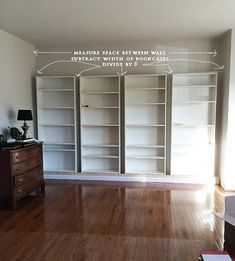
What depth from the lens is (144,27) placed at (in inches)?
150

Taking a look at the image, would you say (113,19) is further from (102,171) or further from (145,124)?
(102,171)

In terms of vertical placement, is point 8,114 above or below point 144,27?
below

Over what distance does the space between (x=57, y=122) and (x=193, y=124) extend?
2580 mm

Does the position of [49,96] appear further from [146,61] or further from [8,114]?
[146,61]

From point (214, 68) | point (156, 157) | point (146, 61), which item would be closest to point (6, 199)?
point (156, 157)

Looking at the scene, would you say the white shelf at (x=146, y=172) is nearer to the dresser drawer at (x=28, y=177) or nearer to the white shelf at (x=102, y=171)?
the white shelf at (x=102, y=171)

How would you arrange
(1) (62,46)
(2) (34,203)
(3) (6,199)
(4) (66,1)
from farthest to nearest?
(1) (62,46) → (2) (34,203) → (3) (6,199) → (4) (66,1)

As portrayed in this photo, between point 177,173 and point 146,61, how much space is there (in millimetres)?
2156

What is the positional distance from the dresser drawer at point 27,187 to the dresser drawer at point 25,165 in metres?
0.20

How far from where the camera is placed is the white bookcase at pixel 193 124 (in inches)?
177

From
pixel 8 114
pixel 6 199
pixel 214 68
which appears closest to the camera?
pixel 6 199

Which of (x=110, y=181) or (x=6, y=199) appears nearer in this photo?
(x=6, y=199)

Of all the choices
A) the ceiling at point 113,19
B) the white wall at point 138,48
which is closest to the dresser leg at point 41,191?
the white wall at point 138,48

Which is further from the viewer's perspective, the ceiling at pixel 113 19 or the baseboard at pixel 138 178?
the baseboard at pixel 138 178
